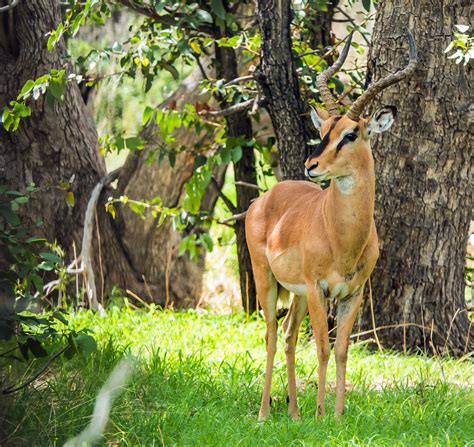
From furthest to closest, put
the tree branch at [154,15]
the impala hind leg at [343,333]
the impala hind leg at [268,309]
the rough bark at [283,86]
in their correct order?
1. the tree branch at [154,15]
2. the rough bark at [283,86]
3. the impala hind leg at [268,309]
4. the impala hind leg at [343,333]

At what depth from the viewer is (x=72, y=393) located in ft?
16.2

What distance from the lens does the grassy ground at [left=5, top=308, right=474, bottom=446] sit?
4574mm

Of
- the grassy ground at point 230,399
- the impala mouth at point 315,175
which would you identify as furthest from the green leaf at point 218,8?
the impala mouth at point 315,175

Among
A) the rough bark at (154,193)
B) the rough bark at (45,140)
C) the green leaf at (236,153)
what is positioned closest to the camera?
the green leaf at (236,153)

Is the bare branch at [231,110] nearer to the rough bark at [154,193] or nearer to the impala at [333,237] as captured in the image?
the rough bark at [154,193]

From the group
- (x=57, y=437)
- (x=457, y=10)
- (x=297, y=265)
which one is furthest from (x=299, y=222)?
(x=457, y=10)

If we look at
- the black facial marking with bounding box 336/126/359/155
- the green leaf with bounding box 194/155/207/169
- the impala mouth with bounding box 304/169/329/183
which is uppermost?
the black facial marking with bounding box 336/126/359/155

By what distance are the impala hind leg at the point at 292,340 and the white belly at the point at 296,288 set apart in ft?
0.93

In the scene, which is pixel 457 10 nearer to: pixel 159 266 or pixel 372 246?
pixel 372 246

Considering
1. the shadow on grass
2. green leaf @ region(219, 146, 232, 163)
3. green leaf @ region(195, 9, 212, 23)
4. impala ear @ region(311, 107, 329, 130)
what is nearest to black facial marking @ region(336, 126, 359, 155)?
impala ear @ region(311, 107, 329, 130)

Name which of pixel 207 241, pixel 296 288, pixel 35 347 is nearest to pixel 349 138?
pixel 296 288

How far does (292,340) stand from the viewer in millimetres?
5418

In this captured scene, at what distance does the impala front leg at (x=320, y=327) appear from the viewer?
16.4 feet

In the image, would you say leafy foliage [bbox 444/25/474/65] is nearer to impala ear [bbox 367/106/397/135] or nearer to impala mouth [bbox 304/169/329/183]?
impala ear [bbox 367/106/397/135]
